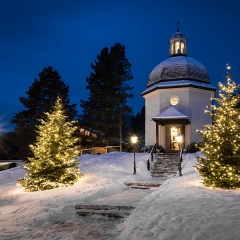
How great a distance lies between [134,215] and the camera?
841cm

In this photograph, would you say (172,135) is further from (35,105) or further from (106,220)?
(35,105)

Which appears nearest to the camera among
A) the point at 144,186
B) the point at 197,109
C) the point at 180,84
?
the point at 144,186

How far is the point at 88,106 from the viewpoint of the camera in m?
35.6

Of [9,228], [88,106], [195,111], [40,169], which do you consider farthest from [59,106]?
[88,106]

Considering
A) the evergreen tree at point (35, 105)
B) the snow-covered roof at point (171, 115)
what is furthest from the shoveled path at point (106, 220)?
the evergreen tree at point (35, 105)

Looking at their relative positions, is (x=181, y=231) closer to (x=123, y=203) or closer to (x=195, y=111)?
(x=123, y=203)

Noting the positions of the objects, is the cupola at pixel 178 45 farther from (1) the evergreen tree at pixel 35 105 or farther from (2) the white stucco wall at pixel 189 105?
(1) the evergreen tree at pixel 35 105

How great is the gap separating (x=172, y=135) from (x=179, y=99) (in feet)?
11.9

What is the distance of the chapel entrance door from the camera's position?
2464 centimetres

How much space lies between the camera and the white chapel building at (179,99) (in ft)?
80.5

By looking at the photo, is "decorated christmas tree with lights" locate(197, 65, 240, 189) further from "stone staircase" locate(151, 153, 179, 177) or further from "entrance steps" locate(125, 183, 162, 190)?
"stone staircase" locate(151, 153, 179, 177)

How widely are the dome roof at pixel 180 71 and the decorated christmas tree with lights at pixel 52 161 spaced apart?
1411 cm

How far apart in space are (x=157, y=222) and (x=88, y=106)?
2933cm

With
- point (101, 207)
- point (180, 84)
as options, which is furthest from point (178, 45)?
point (101, 207)
